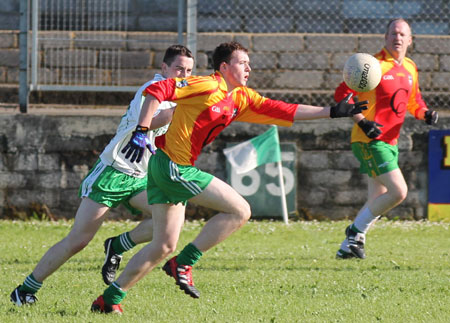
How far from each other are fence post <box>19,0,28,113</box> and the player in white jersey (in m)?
5.54

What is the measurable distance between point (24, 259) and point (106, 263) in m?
1.92

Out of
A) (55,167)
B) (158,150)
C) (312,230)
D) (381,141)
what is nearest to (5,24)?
(55,167)

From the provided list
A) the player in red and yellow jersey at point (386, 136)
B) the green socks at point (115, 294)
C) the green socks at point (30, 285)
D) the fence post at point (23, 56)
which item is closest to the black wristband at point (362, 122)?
the player in red and yellow jersey at point (386, 136)

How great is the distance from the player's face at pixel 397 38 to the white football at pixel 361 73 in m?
1.66

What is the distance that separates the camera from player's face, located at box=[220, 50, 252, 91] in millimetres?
6281

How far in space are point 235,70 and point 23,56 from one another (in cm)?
685

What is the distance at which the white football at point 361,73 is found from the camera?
7.54 metres

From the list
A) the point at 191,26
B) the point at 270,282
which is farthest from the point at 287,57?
the point at 270,282

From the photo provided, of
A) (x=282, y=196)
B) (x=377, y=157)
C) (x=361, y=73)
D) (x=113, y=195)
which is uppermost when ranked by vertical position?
(x=361, y=73)

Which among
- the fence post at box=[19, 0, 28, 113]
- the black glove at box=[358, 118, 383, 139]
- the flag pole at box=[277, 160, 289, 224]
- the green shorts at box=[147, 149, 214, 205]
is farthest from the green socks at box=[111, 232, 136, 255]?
the fence post at box=[19, 0, 28, 113]

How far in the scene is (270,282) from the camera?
24.6 ft

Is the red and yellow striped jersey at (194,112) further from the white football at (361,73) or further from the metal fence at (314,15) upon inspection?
the metal fence at (314,15)

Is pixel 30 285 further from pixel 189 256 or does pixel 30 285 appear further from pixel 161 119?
pixel 161 119

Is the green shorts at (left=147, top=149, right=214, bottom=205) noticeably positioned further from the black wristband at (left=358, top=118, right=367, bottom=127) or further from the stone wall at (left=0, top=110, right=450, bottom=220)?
A: the stone wall at (left=0, top=110, right=450, bottom=220)
